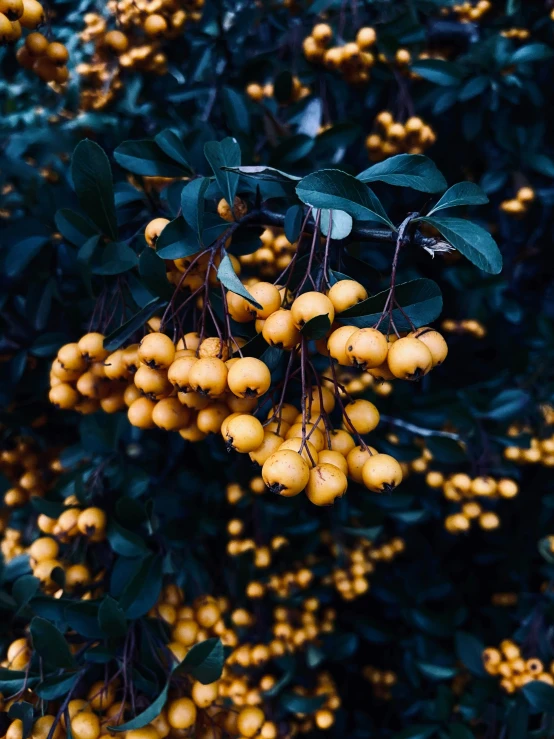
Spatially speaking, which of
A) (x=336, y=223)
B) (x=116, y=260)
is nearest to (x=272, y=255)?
(x=116, y=260)

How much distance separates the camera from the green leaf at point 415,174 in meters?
1.10

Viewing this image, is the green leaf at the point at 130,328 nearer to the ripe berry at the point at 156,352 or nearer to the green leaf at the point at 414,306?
the ripe berry at the point at 156,352

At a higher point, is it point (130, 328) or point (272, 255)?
point (130, 328)

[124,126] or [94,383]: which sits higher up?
[124,126]

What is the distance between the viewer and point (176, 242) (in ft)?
3.98

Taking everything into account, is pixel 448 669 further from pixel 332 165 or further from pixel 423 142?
pixel 423 142

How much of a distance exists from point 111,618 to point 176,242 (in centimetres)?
99

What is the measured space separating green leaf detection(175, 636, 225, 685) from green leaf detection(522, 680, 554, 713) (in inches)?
56.3

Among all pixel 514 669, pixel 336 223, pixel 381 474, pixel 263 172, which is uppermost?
pixel 263 172

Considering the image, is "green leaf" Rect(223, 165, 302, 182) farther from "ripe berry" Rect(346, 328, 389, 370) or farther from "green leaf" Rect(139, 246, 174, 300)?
"ripe berry" Rect(346, 328, 389, 370)

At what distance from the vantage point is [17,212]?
2898 mm

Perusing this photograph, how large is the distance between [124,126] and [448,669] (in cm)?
326

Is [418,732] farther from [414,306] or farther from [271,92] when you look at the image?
[271,92]

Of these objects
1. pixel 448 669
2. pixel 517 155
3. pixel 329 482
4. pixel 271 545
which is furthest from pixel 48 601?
pixel 517 155
